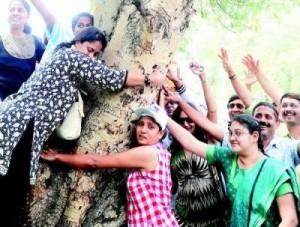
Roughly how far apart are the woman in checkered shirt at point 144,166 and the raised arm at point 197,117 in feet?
1.65

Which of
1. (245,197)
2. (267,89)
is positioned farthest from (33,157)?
(267,89)

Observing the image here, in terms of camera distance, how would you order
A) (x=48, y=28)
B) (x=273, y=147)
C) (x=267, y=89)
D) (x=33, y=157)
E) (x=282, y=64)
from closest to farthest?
(x=33, y=157) < (x=273, y=147) < (x=48, y=28) < (x=267, y=89) < (x=282, y=64)

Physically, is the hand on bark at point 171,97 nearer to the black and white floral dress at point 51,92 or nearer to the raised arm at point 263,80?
the black and white floral dress at point 51,92

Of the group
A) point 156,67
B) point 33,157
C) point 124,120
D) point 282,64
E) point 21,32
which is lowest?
point 33,157

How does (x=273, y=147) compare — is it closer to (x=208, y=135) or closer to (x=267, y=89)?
(x=208, y=135)

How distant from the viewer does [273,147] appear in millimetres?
4570

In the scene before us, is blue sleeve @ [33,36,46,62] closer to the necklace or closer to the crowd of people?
the necklace

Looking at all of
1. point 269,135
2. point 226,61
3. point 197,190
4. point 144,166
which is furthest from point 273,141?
point 144,166

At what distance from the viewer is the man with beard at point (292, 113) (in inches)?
192

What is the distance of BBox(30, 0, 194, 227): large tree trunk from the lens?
384 cm

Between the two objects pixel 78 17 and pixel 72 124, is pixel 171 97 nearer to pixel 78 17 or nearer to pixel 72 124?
pixel 72 124

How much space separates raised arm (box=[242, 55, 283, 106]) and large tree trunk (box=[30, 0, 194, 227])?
1.79m

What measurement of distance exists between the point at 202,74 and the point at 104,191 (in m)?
1.46

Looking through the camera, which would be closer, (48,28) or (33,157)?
(33,157)
